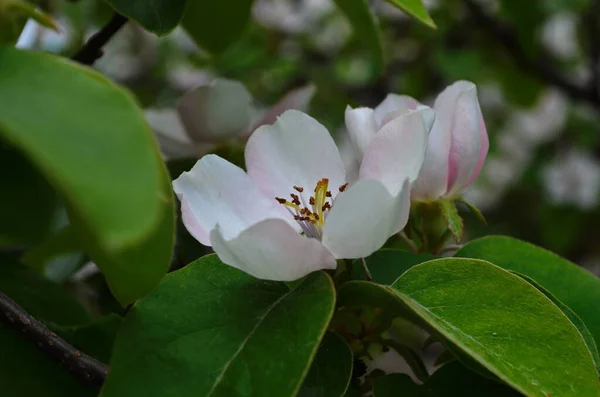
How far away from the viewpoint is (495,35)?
1.79 m

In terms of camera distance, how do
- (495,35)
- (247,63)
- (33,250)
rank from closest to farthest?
(33,250) < (247,63) < (495,35)

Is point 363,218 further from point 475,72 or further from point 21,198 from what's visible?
point 475,72

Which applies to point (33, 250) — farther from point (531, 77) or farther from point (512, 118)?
point (512, 118)

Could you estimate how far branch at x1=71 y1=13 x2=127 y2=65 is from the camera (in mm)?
630

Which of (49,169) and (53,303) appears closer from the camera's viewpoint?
(49,169)

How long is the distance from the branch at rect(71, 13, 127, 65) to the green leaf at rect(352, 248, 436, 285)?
297mm

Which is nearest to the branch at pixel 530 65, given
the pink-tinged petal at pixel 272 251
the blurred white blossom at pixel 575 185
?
the blurred white blossom at pixel 575 185

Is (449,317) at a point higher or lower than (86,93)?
lower

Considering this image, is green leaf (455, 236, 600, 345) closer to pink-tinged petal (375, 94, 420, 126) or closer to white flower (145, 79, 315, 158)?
pink-tinged petal (375, 94, 420, 126)

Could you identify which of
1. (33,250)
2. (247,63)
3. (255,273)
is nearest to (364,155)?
(255,273)

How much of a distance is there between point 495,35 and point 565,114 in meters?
0.71

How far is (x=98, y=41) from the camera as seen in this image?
64 centimetres

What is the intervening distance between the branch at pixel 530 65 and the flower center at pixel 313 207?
1.34 meters

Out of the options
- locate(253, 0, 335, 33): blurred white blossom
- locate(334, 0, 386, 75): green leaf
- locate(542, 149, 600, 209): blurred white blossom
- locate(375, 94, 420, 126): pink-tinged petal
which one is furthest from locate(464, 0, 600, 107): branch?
locate(375, 94, 420, 126): pink-tinged petal
